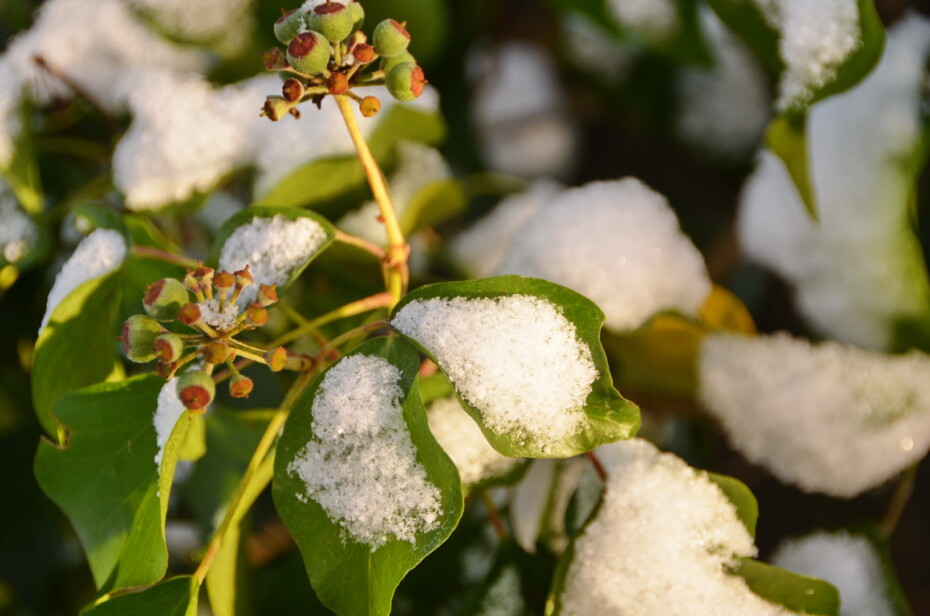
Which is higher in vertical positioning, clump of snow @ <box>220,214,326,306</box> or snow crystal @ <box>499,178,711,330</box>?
clump of snow @ <box>220,214,326,306</box>

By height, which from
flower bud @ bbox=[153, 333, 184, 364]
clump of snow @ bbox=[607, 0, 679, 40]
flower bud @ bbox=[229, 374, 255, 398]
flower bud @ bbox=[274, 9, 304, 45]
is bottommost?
flower bud @ bbox=[229, 374, 255, 398]

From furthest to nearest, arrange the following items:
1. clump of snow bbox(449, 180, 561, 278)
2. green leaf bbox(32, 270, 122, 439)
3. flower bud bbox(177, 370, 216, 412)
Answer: clump of snow bbox(449, 180, 561, 278)
green leaf bbox(32, 270, 122, 439)
flower bud bbox(177, 370, 216, 412)

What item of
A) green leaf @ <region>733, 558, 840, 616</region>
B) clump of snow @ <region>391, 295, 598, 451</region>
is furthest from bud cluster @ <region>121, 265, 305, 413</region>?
green leaf @ <region>733, 558, 840, 616</region>

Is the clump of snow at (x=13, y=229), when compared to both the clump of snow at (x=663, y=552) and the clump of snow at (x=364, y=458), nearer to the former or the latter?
the clump of snow at (x=364, y=458)

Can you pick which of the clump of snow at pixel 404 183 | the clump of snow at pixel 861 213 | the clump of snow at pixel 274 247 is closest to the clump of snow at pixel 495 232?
the clump of snow at pixel 404 183

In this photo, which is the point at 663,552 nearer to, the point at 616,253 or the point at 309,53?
the point at 616,253

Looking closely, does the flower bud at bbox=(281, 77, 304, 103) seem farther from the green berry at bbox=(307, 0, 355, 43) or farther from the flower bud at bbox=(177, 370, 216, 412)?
the flower bud at bbox=(177, 370, 216, 412)

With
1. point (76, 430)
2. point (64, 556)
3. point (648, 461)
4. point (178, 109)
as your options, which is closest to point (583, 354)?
point (648, 461)

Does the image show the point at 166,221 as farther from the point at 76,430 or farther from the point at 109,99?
the point at 76,430
